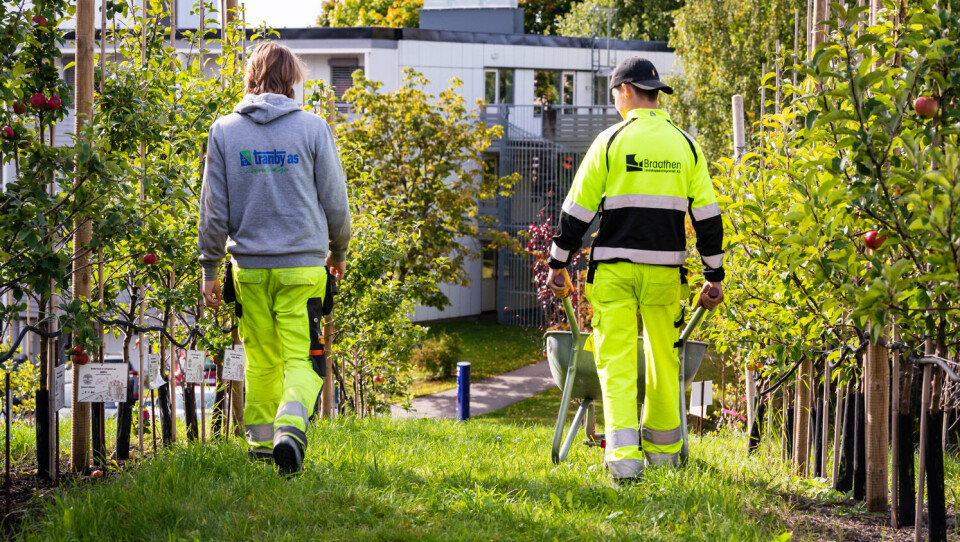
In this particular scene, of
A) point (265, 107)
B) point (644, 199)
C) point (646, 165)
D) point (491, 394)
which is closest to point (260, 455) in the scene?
point (265, 107)

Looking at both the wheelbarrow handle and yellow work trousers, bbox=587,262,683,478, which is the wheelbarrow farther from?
yellow work trousers, bbox=587,262,683,478

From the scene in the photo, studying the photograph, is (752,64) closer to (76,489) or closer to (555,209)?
(555,209)

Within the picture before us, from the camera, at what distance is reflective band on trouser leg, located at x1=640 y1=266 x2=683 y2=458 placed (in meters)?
4.33

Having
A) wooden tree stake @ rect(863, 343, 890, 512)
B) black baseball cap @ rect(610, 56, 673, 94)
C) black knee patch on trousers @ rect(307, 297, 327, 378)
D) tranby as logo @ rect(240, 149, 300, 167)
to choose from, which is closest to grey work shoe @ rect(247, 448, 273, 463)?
black knee patch on trousers @ rect(307, 297, 327, 378)

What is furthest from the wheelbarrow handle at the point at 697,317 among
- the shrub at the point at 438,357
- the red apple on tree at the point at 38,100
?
the shrub at the point at 438,357

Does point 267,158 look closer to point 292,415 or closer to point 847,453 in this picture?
point 292,415

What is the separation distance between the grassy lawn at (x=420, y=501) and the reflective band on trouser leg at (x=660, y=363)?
0.75ft

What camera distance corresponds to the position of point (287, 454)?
388 cm

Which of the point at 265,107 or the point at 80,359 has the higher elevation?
the point at 265,107

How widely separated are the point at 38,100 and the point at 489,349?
18.8m

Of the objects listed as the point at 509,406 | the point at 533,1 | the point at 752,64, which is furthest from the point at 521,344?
the point at 533,1

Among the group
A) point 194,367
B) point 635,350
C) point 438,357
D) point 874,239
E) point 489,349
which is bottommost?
point 489,349

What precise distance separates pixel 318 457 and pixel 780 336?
227cm

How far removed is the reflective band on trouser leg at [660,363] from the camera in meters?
4.33
